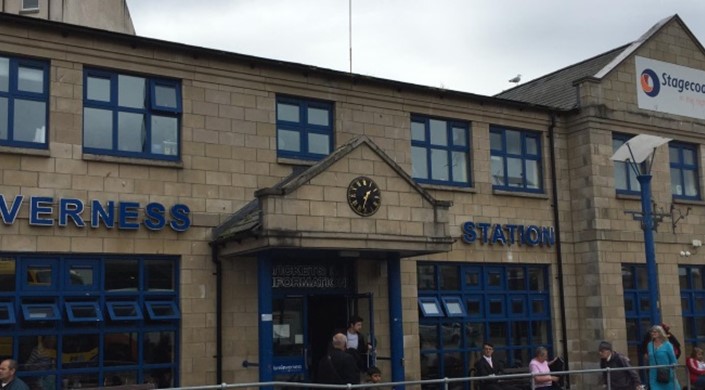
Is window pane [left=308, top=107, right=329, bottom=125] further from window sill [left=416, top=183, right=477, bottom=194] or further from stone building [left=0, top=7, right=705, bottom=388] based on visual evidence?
window sill [left=416, top=183, right=477, bottom=194]

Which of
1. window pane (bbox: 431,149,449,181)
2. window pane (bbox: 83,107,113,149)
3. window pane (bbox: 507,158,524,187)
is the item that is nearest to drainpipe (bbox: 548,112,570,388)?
window pane (bbox: 507,158,524,187)

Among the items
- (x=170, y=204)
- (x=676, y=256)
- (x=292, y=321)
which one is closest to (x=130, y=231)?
(x=170, y=204)

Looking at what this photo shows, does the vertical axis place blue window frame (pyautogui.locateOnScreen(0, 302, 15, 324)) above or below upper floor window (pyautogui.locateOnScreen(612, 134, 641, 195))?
below

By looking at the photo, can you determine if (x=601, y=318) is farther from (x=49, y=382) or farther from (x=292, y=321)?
(x=49, y=382)

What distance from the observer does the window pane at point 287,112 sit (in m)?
17.4

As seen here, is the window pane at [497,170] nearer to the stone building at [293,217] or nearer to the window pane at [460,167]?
the stone building at [293,217]

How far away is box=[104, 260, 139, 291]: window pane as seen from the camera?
1504 cm

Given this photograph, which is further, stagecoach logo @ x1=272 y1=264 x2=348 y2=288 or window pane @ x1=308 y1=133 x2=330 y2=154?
window pane @ x1=308 y1=133 x2=330 y2=154

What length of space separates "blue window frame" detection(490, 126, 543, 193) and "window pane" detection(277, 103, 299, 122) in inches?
212

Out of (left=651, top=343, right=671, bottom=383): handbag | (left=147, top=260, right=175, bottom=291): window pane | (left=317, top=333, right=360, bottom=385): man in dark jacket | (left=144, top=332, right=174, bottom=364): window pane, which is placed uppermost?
(left=147, top=260, right=175, bottom=291): window pane

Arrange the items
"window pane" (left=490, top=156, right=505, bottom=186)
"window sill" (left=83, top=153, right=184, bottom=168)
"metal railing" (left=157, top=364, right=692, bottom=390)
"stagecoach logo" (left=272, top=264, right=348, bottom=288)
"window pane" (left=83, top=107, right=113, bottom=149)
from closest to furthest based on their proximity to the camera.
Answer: "metal railing" (left=157, top=364, right=692, bottom=390), "window sill" (left=83, top=153, right=184, bottom=168), "window pane" (left=83, top=107, right=113, bottom=149), "stagecoach logo" (left=272, top=264, right=348, bottom=288), "window pane" (left=490, top=156, right=505, bottom=186)

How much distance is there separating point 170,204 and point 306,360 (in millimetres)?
4113

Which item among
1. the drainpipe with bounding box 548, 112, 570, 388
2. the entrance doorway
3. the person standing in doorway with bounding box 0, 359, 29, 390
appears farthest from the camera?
the drainpipe with bounding box 548, 112, 570, 388

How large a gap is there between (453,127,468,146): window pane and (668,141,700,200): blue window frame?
6531mm
